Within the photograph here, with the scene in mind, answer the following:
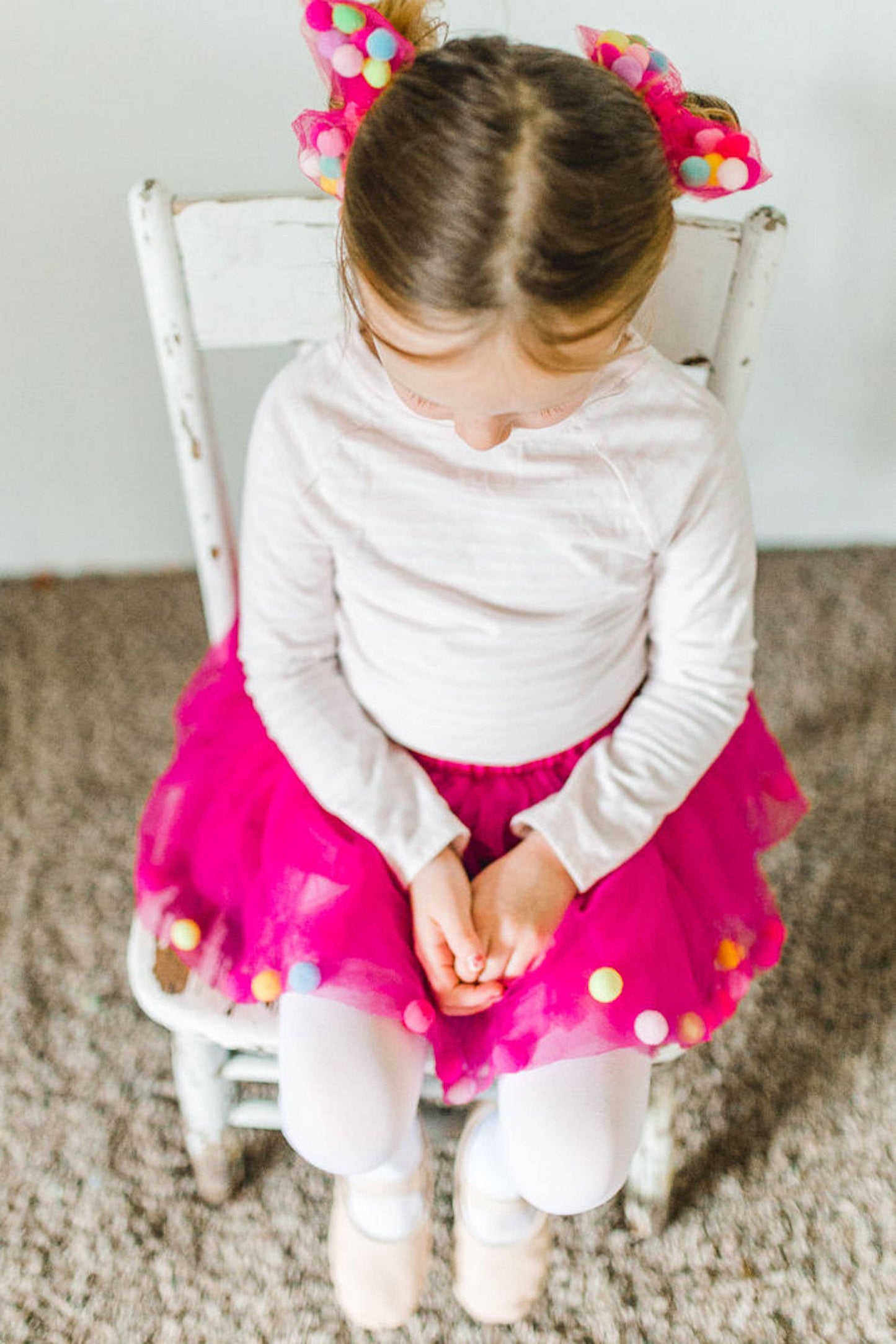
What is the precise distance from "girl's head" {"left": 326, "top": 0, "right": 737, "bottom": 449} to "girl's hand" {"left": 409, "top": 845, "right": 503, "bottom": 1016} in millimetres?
270

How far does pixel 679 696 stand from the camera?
2.19 ft

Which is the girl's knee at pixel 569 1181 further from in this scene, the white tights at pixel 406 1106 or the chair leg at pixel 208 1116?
the chair leg at pixel 208 1116

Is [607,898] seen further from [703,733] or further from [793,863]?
[793,863]

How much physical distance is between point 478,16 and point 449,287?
46 centimetres

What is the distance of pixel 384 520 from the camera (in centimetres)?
63

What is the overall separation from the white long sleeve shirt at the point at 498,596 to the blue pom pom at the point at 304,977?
0.26ft

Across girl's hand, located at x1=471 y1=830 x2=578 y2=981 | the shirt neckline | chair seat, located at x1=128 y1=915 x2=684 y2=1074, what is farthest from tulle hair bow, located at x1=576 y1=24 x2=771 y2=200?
chair seat, located at x1=128 y1=915 x2=684 y2=1074

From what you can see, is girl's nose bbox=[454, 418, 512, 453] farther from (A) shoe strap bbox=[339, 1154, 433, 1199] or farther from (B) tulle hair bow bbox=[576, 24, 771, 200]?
(A) shoe strap bbox=[339, 1154, 433, 1199]

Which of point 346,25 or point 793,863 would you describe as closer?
point 346,25

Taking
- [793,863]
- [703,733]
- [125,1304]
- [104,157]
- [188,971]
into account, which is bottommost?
[125,1304]

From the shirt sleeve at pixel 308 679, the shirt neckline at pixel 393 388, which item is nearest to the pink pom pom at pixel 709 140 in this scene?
A: the shirt neckline at pixel 393 388

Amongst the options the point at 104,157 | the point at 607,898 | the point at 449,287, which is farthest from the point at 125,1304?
the point at 104,157

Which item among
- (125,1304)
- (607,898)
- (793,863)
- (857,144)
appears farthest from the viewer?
(793,863)

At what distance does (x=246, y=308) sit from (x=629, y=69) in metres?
0.27
